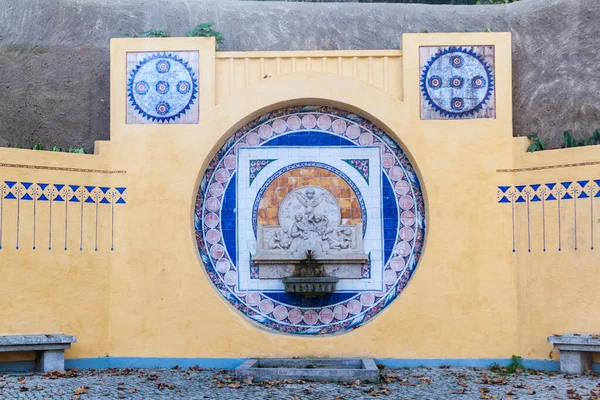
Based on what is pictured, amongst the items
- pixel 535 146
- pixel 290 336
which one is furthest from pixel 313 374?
pixel 535 146

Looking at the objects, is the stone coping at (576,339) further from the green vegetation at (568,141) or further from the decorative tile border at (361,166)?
the decorative tile border at (361,166)

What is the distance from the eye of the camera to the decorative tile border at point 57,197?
31.9 ft

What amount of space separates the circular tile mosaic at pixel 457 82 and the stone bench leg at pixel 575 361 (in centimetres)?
Result: 326

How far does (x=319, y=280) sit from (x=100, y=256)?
2827mm

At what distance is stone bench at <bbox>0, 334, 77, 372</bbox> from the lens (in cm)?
933

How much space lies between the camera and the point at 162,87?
414 inches

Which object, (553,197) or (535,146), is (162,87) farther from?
(553,197)

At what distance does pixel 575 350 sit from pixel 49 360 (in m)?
6.28

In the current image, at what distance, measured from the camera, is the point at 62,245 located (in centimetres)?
998

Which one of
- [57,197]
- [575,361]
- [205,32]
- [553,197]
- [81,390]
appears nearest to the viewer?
[81,390]

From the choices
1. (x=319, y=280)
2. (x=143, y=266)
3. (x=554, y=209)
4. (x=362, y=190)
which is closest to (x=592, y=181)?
(x=554, y=209)

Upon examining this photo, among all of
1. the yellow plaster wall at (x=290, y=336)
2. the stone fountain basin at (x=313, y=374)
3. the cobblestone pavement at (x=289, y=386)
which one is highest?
the yellow plaster wall at (x=290, y=336)

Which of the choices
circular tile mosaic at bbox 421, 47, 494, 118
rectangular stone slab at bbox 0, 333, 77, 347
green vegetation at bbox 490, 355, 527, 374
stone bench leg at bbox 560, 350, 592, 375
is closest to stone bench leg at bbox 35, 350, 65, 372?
rectangular stone slab at bbox 0, 333, 77, 347

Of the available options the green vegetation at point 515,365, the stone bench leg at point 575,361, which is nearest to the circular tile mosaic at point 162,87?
the green vegetation at point 515,365
